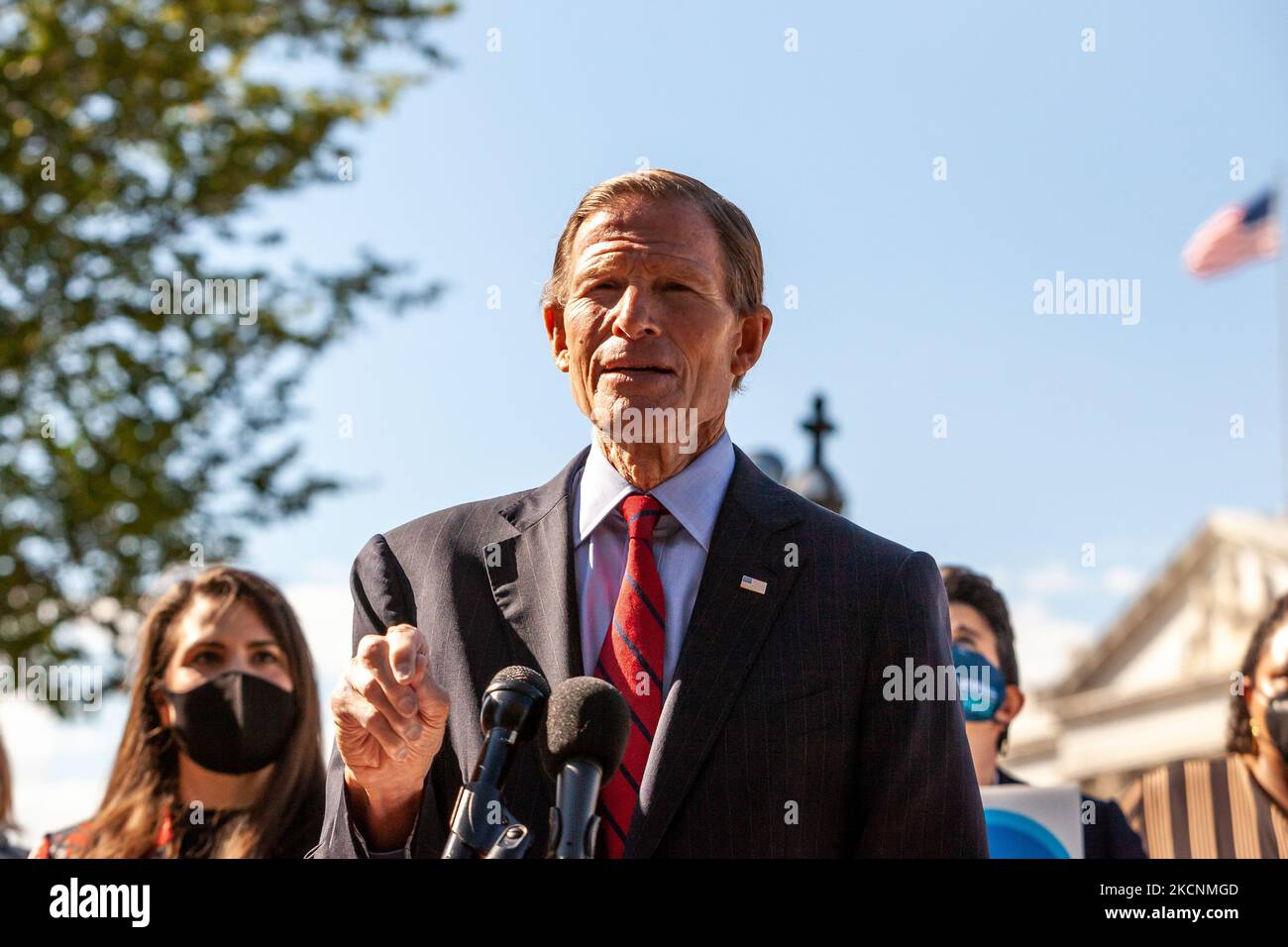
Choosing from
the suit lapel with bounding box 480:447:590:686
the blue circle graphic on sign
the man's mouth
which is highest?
the man's mouth

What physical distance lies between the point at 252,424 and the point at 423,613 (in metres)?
9.04

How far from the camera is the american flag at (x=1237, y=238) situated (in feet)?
77.5

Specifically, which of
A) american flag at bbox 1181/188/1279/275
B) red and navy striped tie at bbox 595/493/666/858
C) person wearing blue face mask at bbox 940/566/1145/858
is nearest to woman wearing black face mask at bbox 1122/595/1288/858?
person wearing blue face mask at bbox 940/566/1145/858

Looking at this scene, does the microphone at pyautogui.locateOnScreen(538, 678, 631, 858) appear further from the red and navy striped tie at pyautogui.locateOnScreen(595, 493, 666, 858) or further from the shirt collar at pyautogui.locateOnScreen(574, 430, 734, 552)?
the shirt collar at pyautogui.locateOnScreen(574, 430, 734, 552)

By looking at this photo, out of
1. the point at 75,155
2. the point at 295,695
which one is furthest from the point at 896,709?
the point at 75,155

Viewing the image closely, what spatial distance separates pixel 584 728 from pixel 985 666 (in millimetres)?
3293

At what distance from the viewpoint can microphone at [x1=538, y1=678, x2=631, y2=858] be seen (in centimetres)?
206

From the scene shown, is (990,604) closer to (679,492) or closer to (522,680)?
(679,492)

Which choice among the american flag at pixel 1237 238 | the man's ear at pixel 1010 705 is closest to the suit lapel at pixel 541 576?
the man's ear at pixel 1010 705

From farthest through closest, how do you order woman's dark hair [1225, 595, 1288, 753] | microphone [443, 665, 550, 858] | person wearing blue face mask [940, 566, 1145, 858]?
person wearing blue face mask [940, 566, 1145, 858] → woman's dark hair [1225, 595, 1288, 753] → microphone [443, 665, 550, 858]

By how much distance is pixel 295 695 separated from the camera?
189 inches

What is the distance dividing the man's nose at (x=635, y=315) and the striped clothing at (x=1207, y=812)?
2526mm

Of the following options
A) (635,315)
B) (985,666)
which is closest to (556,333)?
(635,315)
